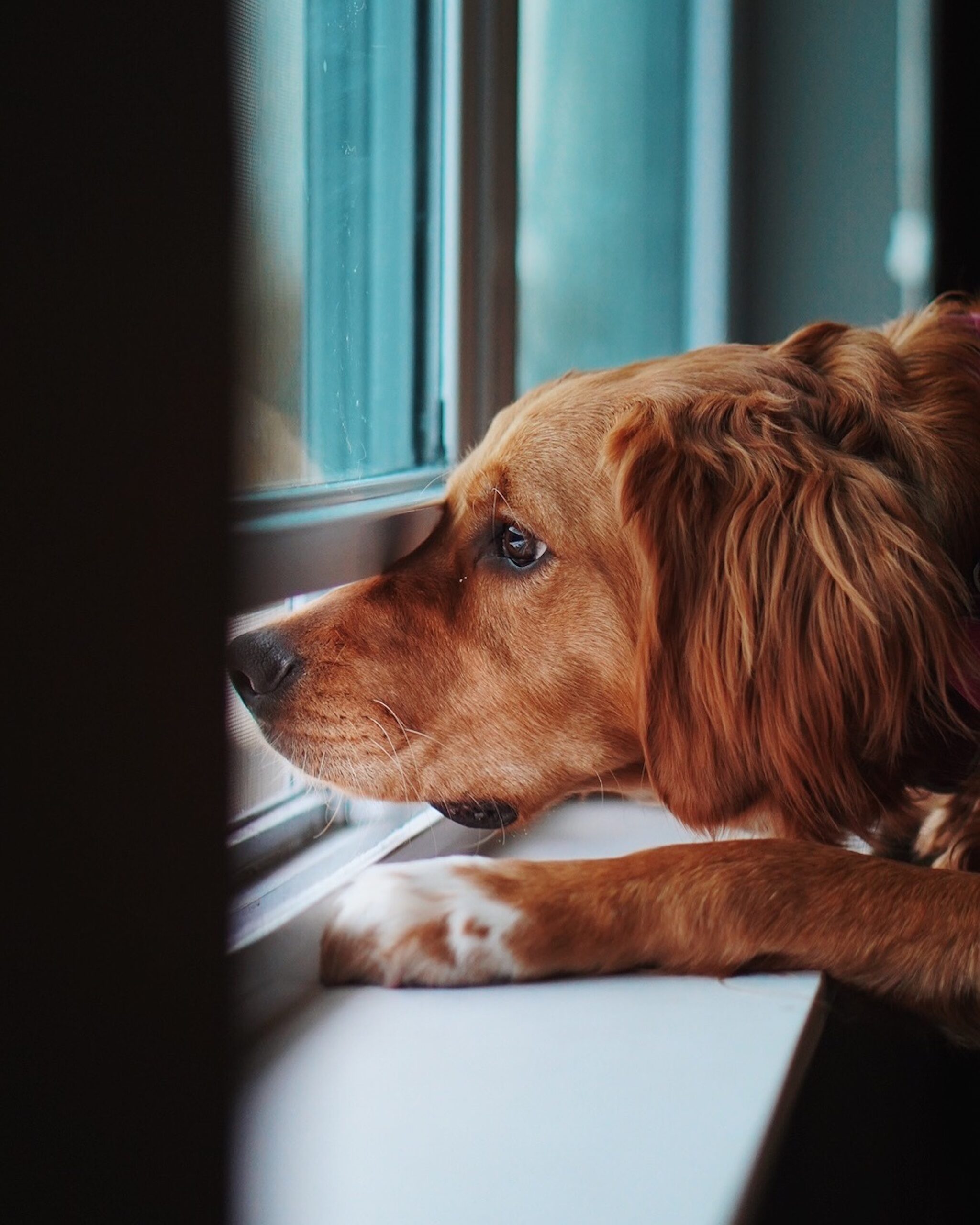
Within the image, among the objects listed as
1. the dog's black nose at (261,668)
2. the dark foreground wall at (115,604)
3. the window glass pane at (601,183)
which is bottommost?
the dog's black nose at (261,668)

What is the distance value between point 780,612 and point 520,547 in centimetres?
30

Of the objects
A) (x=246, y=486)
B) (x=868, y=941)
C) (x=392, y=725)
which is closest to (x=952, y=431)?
(x=868, y=941)

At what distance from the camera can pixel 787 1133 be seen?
875mm

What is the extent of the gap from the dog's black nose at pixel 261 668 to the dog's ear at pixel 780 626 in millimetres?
392

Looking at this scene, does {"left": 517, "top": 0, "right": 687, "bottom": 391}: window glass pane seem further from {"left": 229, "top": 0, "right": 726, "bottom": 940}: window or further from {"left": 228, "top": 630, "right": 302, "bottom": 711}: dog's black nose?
{"left": 228, "top": 630, "right": 302, "bottom": 711}: dog's black nose

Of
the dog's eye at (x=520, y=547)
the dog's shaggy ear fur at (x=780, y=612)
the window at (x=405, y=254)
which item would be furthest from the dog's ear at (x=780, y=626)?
the window at (x=405, y=254)

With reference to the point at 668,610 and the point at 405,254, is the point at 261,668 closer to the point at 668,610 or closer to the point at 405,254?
the point at 668,610

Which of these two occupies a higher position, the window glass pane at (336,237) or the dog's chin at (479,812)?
the window glass pane at (336,237)

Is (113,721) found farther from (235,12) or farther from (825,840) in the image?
(825,840)

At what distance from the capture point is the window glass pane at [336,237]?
1.10 feet

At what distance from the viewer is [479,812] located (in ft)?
4.11

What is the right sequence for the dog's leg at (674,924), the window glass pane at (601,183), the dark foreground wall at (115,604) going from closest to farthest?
the dark foreground wall at (115,604) < the dog's leg at (674,924) < the window glass pane at (601,183)

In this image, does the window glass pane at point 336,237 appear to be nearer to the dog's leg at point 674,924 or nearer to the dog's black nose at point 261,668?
the dog's black nose at point 261,668

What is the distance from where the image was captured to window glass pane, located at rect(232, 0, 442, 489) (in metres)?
0.33
